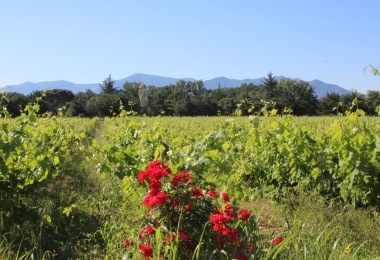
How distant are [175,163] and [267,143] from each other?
301 centimetres

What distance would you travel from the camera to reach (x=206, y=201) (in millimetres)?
2791

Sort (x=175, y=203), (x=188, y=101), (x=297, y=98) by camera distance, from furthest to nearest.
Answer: (x=188, y=101), (x=297, y=98), (x=175, y=203)

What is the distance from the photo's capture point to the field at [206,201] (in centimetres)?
274

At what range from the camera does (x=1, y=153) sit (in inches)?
144

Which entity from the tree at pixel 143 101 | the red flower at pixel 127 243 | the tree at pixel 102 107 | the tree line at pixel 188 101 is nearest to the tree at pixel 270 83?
the tree line at pixel 188 101

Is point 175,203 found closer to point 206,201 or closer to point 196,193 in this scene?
point 196,193

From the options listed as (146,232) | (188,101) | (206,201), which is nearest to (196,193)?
(206,201)

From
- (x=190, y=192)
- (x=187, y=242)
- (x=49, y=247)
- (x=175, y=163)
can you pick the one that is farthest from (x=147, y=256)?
(x=49, y=247)

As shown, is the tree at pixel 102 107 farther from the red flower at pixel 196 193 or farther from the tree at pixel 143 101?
the red flower at pixel 196 193

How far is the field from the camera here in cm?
274

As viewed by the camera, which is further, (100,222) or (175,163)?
(100,222)

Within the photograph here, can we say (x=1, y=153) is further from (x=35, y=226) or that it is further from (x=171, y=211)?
(x=171, y=211)

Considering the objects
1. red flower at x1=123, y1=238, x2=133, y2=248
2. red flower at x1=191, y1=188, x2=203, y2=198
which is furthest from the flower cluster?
red flower at x1=123, y1=238, x2=133, y2=248

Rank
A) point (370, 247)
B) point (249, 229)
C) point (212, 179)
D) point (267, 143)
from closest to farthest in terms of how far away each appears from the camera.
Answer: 1. point (249, 229)
2. point (212, 179)
3. point (370, 247)
4. point (267, 143)
